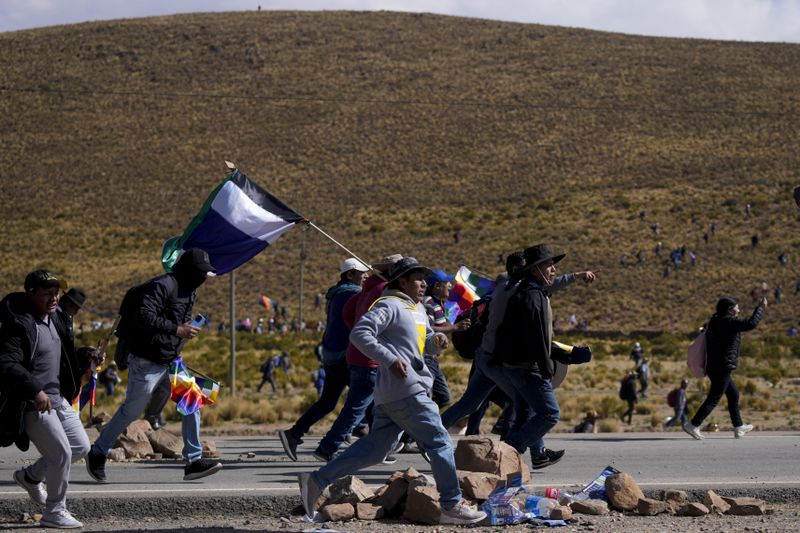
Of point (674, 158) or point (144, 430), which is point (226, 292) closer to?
point (674, 158)

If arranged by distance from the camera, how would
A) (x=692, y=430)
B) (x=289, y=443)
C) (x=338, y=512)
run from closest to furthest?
(x=338, y=512), (x=289, y=443), (x=692, y=430)

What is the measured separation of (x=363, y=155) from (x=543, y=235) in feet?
73.8

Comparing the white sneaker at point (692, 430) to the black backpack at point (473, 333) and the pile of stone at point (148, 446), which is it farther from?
the pile of stone at point (148, 446)

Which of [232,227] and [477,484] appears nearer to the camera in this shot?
[477,484]

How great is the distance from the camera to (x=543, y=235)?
71.4 meters

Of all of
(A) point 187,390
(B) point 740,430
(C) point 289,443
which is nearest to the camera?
(A) point 187,390

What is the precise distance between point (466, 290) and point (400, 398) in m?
6.09

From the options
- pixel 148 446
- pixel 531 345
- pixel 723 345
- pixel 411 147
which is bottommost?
pixel 148 446

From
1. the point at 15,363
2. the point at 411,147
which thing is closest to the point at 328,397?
the point at 15,363

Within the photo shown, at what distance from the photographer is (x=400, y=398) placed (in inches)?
293

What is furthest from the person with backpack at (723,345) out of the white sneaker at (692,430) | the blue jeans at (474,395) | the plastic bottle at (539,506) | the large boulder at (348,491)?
the large boulder at (348,491)

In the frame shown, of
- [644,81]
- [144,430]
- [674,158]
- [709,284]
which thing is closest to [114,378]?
[144,430]

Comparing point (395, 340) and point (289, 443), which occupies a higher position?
point (395, 340)

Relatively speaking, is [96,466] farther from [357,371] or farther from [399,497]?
[399,497]
